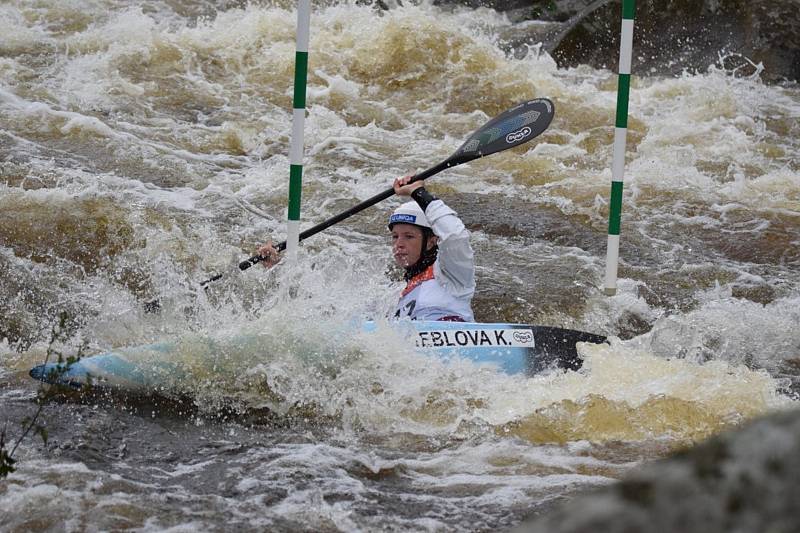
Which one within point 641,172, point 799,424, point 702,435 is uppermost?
point 799,424

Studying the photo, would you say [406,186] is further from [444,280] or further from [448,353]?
[448,353]

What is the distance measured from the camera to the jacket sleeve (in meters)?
4.99

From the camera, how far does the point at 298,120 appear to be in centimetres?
508

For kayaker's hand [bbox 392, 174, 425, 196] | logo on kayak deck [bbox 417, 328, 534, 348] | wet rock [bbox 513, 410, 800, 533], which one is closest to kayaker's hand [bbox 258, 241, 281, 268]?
kayaker's hand [bbox 392, 174, 425, 196]

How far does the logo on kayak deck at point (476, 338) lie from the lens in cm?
479

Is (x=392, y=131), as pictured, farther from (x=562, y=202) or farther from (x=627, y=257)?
(x=627, y=257)

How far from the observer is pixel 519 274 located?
700 cm

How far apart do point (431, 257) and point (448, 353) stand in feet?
2.27

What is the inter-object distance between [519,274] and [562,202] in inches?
49.1

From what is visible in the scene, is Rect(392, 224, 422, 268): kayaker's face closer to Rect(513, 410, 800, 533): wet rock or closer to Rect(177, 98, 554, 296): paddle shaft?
Rect(177, 98, 554, 296): paddle shaft

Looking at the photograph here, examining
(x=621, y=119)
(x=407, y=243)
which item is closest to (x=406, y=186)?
(x=407, y=243)

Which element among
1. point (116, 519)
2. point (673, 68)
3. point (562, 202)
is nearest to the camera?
point (116, 519)

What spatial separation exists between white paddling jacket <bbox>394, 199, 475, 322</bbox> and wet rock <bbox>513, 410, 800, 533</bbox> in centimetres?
405

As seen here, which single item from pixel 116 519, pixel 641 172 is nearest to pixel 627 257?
pixel 641 172
